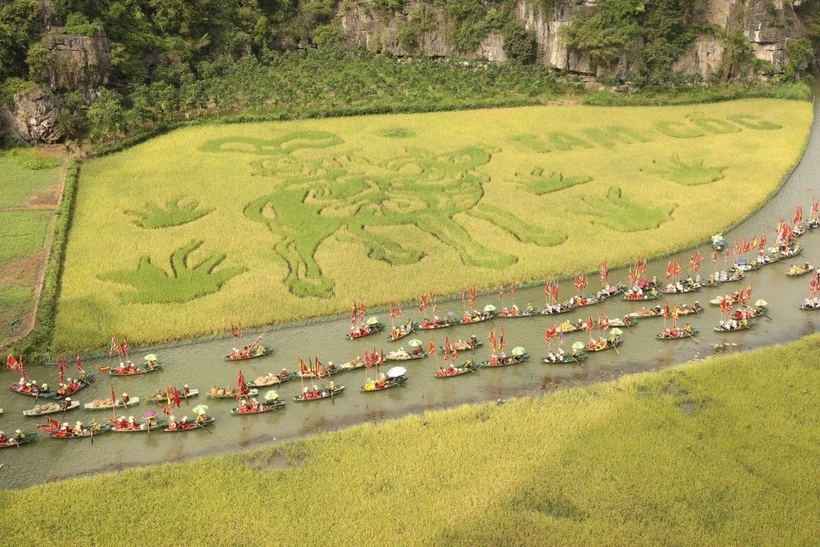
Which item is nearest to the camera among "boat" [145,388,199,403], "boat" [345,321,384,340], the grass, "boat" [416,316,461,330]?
the grass

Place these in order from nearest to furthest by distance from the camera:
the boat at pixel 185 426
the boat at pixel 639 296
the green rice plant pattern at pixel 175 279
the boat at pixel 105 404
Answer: the boat at pixel 185 426
the boat at pixel 105 404
the green rice plant pattern at pixel 175 279
the boat at pixel 639 296

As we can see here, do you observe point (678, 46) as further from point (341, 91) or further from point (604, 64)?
point (341, 91)

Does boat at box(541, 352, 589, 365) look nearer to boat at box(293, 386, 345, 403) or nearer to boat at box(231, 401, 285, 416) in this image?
boat at box(293, 386, 345, 403)

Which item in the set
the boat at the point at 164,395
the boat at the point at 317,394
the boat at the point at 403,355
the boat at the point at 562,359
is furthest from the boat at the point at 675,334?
the boat at the point at 164,395

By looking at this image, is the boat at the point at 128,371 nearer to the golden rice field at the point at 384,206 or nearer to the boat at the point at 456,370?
the golden rice field at the point at 384,206

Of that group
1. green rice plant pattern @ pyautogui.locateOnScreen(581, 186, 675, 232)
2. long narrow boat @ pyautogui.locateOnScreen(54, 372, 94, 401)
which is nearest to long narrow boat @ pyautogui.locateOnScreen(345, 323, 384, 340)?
long narrow boat @ pyautogui.locateOnScreen(54, 372, 94, 401)

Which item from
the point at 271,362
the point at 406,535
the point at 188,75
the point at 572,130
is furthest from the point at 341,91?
the point at 406,535

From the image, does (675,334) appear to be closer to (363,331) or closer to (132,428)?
(363,331)
